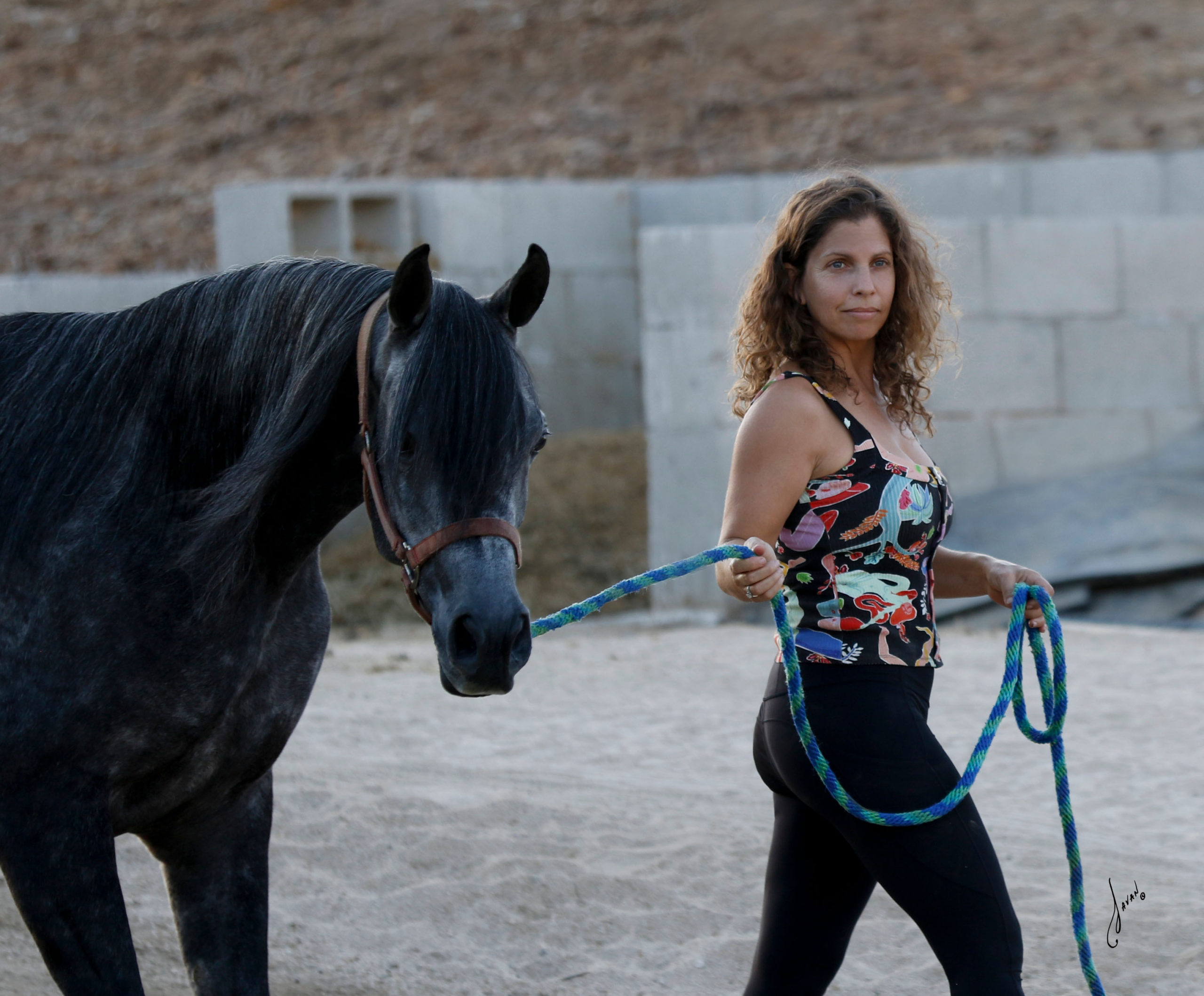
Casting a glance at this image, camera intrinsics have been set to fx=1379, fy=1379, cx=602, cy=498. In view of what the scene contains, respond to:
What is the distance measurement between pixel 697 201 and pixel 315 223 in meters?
3.02

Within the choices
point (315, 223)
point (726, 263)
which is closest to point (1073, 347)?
point (726, 263)

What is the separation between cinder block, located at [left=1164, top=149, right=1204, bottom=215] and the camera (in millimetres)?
9328

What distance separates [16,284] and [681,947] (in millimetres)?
6111

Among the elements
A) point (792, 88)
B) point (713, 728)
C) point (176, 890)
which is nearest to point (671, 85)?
point (792, 88)

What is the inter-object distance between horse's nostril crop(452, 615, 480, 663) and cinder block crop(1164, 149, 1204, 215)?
9.00 meters

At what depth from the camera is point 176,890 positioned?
210 cm

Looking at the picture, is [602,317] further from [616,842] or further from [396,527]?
[396,527]

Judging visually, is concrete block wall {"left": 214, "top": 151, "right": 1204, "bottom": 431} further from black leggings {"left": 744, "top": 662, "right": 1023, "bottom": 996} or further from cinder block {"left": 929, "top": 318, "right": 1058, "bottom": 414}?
black leggings {"left": 744, "top": 662, "right": 1023, "bottom": 996}

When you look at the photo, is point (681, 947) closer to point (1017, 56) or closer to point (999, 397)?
point (999, 397)

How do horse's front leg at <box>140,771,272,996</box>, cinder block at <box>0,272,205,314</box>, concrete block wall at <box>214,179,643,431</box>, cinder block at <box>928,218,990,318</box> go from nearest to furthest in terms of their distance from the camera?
horse's front leg at <box>140,771,272,996</box> < cinder block at <box>928,218,990,318</box> < cinder block at <box>0,272,205,314</box> < concrete block wall at <box>214,179,643,431</box>

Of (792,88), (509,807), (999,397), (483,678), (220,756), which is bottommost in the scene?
(509,807)

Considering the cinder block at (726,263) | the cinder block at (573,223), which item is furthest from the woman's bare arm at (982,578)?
the cinder block at (573,223)

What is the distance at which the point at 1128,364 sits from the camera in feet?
23.1

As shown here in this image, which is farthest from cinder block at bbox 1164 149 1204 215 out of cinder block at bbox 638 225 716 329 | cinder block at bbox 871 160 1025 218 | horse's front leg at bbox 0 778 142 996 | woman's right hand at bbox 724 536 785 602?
horse's front leg at bbox 0 778 142 996
